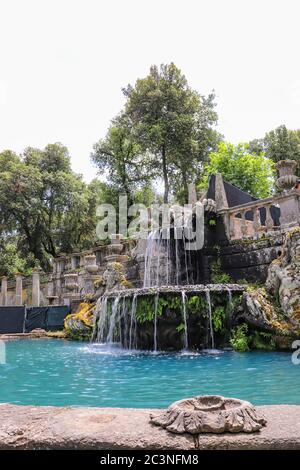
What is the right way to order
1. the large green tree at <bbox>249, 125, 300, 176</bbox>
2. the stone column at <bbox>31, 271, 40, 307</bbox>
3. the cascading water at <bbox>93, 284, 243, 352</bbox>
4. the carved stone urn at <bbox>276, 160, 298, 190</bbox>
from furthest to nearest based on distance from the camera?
the large green tree at <bbox>249, 125, 300, 176</bbox>
the stone column at <bbox>31, 271, 40, 307</bbox>
the carved stone urn at <bbox>276, 160, 298, 190</bbox>
the cascading water at <bbox>93, 284, 243, 352</bbox>

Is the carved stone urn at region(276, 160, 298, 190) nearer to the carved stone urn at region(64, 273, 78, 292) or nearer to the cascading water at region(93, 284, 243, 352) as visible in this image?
the cascading water at region(93, 284, 243, 352)

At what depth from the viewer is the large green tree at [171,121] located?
99.7 feet

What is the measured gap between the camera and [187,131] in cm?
3080

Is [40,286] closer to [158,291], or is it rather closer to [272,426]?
[158,291]

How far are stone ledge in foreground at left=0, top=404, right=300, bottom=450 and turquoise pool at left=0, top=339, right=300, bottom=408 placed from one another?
2407mm

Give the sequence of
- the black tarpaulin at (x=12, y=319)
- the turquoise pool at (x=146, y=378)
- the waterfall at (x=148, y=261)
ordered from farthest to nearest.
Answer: the black tarpaulin at (x=12, y=319) < the waterfall at (x=148, y=261) < the turquoise pool at (x=146, y=378)

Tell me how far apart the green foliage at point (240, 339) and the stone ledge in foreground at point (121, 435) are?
25.5 feet

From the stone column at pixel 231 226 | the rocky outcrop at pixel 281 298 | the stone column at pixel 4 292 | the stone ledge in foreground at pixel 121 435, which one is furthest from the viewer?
the stone column at pixel 4 292

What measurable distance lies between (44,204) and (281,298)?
1048 inches

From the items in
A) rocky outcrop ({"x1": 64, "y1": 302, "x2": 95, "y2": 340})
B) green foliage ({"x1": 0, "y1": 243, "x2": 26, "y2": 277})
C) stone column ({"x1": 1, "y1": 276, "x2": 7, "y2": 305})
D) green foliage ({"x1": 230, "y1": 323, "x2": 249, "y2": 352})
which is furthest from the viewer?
green foliage ({"x1": 0, "y1": 243, "x2": 26, "y2": 277})

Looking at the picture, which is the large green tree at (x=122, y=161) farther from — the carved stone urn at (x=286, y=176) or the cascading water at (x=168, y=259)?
the carved stone urn at (x=286, y=176)

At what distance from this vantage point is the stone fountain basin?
7.05ft

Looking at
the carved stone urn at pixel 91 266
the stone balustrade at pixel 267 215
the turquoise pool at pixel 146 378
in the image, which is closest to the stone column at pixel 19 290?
the carved stone urn at pixel 91 266

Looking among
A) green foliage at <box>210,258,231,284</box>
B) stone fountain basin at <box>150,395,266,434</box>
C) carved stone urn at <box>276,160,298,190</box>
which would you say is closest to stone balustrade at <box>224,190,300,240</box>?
carved stone urn at <box>276,160,298,190</box>
